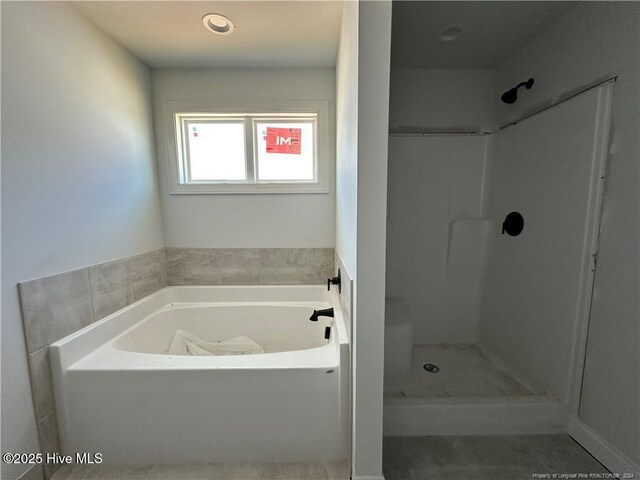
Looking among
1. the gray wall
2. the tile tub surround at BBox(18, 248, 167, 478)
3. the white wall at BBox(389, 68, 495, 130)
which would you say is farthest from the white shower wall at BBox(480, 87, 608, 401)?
the tile tub surround at BBox(18, 248, 167, 478)

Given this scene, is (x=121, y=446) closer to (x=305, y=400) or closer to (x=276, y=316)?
(x=305, y=400)

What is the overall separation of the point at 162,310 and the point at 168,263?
0.43 metres

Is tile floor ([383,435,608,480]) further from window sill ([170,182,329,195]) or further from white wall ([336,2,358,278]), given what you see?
window sill ([170,182,329,195])

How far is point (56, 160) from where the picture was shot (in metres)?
1.20

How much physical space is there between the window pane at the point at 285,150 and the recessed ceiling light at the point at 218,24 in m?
0.64

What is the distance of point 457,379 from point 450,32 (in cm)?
215

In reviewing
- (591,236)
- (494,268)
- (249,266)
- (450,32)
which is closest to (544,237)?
(591,236)

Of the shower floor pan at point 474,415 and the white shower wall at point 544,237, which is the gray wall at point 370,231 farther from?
the white shower wall at point 544,237

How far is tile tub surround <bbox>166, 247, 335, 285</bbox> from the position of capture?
211cm

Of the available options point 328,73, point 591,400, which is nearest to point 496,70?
point 328,73

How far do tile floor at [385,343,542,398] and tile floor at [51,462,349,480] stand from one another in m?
0.51

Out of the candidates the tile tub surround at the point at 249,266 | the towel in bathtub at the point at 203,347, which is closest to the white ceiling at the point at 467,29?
the tile tub surround at the point at 249,266

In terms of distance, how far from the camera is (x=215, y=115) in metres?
2.03

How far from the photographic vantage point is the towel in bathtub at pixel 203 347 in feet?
5.53
